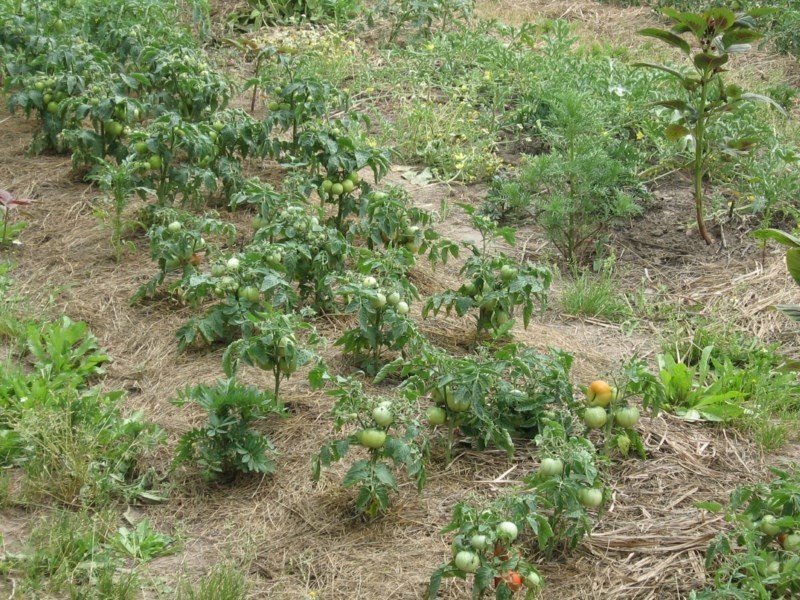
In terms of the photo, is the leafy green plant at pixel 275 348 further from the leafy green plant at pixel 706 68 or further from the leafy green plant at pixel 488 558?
the leafy green plant at pixel 706 68

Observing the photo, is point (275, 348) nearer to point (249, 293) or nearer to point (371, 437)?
point (249, 293)

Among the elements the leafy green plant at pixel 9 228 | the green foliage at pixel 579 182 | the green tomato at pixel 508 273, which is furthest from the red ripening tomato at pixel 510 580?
the leafy green plant at pixel 9 228

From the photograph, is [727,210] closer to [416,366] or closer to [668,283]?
[668,283]

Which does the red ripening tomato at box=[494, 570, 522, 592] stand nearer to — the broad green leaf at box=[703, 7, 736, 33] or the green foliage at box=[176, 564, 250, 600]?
the green foliage at box=[176, 564, 250, 600]

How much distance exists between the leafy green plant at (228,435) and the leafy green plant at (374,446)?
0.98 feet

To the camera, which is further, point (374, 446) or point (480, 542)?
point (374, 446)

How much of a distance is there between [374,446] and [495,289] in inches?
45.2

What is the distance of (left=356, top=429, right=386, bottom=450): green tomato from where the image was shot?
3.15m

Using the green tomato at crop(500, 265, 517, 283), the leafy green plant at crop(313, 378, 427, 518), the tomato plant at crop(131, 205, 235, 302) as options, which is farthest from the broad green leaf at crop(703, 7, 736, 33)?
the leafy green plant at crop(313, 378, 427, 518)

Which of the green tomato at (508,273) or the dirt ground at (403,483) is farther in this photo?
the green tomato at (508,273)

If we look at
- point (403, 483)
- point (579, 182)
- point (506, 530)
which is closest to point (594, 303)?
point (579, 182)

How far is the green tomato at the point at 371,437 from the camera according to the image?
10.3ft

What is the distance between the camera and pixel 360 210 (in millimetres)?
4832

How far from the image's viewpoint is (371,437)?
3.15 meters
